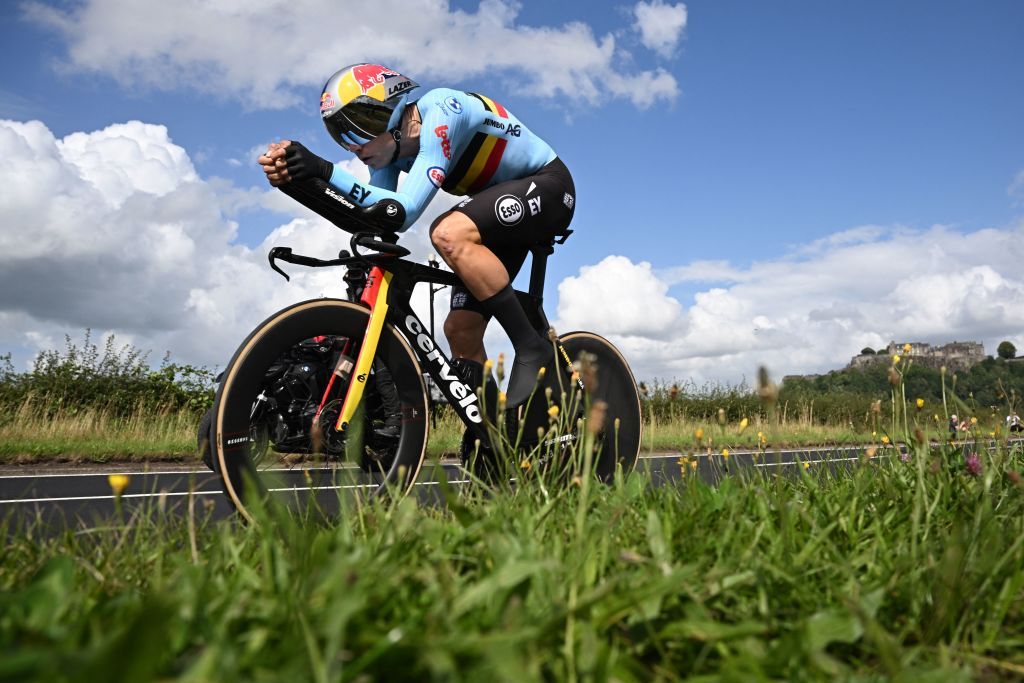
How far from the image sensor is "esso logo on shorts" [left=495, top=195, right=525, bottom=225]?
3.93m

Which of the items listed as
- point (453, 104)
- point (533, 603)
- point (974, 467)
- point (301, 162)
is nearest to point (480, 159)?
point (453, 104)

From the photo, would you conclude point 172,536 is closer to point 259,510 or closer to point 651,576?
point 259,510

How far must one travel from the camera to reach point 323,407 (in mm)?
3334

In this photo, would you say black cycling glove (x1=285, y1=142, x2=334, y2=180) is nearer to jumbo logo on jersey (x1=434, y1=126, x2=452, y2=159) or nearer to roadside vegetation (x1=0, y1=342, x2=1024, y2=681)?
jumbo logo on jersey (x1=434, y1=126, x2=452, y2=159)

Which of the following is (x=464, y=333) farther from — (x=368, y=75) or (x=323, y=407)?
(x=368, y=75)

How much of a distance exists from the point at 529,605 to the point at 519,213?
2.92m

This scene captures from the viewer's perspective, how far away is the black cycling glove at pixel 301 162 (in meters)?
3.30

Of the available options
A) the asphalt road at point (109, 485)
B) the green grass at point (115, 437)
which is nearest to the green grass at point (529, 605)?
the asphalt road at point (109, 485)

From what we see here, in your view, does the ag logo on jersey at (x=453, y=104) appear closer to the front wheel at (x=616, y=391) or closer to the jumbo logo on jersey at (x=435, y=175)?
the jumbo logo on jersey at (x=435, y=175)

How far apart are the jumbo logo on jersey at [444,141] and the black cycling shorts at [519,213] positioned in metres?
0.28

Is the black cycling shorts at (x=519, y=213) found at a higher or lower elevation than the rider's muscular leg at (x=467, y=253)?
higher

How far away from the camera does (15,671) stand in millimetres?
933

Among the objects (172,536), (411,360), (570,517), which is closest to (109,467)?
(411,360)

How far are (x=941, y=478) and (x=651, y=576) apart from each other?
1750 mm
